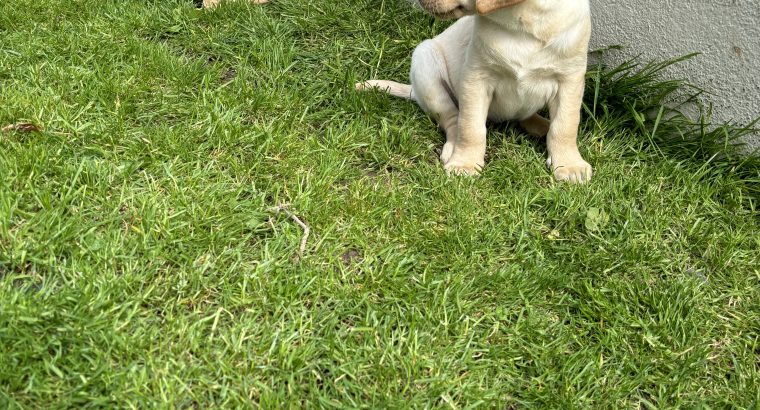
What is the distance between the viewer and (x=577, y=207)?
3254 mm

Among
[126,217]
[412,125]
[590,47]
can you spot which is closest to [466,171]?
[412,125]

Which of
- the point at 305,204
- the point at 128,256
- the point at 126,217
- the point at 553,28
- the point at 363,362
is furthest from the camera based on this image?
the point at 553,28

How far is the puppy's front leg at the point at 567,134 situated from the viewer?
3.47m

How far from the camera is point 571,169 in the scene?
351cm

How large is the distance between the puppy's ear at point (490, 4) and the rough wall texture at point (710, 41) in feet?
3.84

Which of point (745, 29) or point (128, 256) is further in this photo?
point (745, 29)

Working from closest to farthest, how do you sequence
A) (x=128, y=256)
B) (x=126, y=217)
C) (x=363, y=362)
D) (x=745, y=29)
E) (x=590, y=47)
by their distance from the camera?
(x=363, y=362) < (x=128, y=256) < (x=126, y=217) < (x=745, y=29) < (x=590, y=47)

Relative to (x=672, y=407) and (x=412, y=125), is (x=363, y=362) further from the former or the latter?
(x=412, y=125)

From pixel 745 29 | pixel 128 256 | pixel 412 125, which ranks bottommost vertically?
pixel 412 125

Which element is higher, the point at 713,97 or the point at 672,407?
the point at 713,97

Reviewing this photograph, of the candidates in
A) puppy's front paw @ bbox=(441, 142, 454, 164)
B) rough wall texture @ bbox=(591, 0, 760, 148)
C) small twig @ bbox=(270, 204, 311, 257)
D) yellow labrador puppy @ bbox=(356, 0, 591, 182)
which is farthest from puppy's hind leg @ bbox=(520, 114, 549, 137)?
small twig @ bbox=(270, 204, 311, 257)

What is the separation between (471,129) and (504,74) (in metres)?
0.31

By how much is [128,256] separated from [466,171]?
165cm

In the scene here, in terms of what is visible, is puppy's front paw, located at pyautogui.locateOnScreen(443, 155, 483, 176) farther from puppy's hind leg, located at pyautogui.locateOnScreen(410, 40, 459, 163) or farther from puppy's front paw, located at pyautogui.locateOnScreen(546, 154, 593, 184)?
puppy's front paw, located at pyautogui.locateOnScreen(546, 154, 593, 184)
